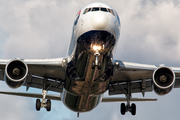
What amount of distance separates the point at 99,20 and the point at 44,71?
8.50 m

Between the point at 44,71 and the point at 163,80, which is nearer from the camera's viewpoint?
the point at 163,80

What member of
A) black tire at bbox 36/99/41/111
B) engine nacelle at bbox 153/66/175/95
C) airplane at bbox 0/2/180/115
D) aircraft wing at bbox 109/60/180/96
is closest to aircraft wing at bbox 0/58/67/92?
airplane at bbox 0/2/180/115

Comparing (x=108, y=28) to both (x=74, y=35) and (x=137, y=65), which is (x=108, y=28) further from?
(x=137, y=65)

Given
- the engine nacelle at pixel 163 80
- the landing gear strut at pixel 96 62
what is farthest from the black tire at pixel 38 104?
the engine nacelle at pixel 163 80

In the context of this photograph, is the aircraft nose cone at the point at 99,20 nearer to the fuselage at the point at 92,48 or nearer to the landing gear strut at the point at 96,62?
the fuselage at the point at 92,48

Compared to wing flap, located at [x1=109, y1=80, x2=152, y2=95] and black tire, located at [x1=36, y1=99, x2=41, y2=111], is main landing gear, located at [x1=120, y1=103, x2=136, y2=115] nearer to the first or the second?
wing flap, located at [x1=109, y1=80, x2=152, y2=95]

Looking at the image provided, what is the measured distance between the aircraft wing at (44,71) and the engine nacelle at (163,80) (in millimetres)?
6142

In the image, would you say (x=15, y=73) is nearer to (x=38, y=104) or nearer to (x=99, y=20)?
(x=38, y=104)

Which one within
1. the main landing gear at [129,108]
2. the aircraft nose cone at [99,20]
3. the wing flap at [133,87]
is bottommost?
the main landing gear at [129,108]

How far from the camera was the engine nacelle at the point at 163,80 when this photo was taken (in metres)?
20.0

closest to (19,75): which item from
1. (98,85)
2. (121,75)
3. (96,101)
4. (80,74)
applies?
(80,74)

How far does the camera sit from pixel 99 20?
16156 millimetres

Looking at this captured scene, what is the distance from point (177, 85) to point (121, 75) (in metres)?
4.90

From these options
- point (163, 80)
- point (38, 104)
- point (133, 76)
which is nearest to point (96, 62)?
point (163, 80)
